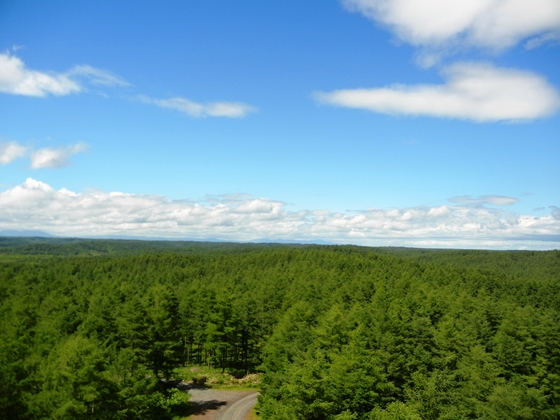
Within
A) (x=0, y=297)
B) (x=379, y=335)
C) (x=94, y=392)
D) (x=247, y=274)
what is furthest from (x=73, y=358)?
(x=247, y=274)

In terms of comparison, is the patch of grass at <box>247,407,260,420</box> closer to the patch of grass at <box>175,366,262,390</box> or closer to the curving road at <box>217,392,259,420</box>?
the curving road at <box>217,392,259,420</box>

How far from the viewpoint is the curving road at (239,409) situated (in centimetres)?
3569

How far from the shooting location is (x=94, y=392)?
21.1m

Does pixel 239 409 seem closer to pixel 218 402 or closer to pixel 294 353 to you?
pixel 218 402

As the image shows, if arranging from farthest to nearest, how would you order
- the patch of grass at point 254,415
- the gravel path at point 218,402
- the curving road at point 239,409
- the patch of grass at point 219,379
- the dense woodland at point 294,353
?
1. the patch of grass at point 219,379
2. the gravel path at point 218,402
3. the curving road at point 239,409
4. the patch of grass at point 254,415
5. the dense woodland at point 294,353

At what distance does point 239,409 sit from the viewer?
3781cm

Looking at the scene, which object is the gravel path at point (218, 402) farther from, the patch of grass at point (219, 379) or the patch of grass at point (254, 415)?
the patch of grass at point (219, 379)

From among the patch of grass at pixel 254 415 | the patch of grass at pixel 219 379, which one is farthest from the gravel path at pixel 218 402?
the patch of grass at pixel 219 379

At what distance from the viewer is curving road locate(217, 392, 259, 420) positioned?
35.7m

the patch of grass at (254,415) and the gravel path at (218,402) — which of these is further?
the gravel path at (218,402)

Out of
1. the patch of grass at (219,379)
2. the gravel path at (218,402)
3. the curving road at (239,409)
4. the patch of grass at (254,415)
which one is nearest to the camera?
the patch of grass at (254,415)

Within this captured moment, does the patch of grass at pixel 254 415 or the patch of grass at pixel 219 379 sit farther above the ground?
the patch of grass at pixel 254 415

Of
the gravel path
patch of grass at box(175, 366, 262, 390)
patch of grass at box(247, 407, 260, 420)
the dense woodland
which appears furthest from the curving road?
the dense woodland

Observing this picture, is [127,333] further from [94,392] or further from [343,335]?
[343,335]
